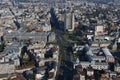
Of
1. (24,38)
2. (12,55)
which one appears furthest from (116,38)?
(12,55)

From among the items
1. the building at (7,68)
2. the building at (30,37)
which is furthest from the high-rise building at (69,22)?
the building at (7,68)

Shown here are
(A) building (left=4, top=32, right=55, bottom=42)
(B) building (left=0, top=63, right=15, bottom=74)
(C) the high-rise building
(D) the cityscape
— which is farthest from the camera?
(C) the high-rise building

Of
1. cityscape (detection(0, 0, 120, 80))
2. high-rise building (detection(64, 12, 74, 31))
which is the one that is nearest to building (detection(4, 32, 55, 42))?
cityscape (detection(0, 0, 120, 80))

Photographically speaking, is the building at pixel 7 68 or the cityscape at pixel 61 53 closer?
the cityscape at pixel 61 53

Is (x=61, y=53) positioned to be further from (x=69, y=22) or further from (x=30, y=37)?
(x=69, y=22)

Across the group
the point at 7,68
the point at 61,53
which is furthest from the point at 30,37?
the point at 7,68

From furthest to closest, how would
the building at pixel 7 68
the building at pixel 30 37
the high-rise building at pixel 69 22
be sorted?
the high-rise building at pixel 69 22, the building at pixel 30 37, the building at pixel 7 68

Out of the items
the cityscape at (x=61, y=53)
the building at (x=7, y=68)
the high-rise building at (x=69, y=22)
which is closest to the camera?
the cityscape at (x=61, y=53)

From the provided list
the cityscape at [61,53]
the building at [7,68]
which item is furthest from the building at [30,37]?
the building at [7,68]

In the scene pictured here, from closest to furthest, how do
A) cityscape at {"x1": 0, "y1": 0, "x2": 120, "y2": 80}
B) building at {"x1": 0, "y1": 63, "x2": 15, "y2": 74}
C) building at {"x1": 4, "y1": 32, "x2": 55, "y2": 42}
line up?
cityscape at {"x1": 0, "y1": 0, "x2": 120, "y2": 80}, building at {"x1": 0, "y1": 63, "x2": 15, "y2": 74}, building at {"x1": 4, "y1": 32, "x2": 55, "y2": 42}

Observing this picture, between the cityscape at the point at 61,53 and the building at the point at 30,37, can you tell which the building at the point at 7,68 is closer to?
the cityscape at the point at 61,53

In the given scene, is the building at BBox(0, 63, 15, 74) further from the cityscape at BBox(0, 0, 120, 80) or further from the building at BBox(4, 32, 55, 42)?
the building at BBox(4, 32, 55, 42)

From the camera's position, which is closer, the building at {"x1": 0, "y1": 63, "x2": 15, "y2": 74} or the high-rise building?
the building at {"x1": 0, "y1": 63, "x2": 15, "y2": 74}
